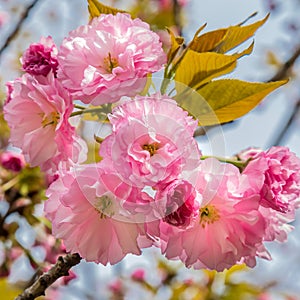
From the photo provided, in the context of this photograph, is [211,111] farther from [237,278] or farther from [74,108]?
[237,278]

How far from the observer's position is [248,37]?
121 cm

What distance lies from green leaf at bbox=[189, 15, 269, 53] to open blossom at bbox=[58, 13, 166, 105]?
13cm

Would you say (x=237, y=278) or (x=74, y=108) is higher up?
(x=74, y=108)

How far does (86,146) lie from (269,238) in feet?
1.28

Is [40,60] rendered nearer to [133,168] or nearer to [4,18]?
[133,168]

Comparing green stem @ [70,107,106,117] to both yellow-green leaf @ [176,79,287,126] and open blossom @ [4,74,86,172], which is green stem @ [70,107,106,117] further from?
yellow-green leaf @ [176,79,287,126]

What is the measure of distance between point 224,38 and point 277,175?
1.10 ft

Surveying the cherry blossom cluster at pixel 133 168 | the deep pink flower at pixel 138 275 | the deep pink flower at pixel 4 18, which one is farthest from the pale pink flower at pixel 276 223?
the deep pink flower at pixel 4 18

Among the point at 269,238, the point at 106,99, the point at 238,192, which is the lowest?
the point at 269,238

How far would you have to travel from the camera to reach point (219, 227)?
1044mm

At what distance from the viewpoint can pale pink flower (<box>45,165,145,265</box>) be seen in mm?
955

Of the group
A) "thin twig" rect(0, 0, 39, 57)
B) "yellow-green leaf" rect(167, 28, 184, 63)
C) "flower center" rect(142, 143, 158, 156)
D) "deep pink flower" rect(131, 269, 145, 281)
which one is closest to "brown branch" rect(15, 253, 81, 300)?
"flower center" rect(142, 143, 158, 156)

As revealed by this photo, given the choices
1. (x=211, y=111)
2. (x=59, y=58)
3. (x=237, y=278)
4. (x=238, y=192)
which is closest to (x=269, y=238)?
(x=238, y=192)

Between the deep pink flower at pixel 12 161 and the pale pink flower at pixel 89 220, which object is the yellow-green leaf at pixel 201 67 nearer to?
the pale pink flower at pixel 89 220
